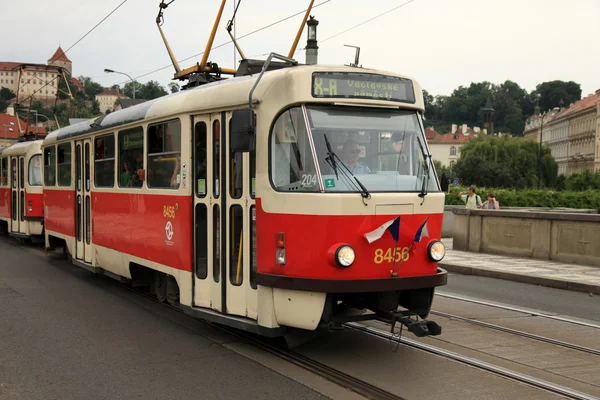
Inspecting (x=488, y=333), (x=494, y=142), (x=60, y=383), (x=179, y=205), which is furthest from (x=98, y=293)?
(x=494, y=142)

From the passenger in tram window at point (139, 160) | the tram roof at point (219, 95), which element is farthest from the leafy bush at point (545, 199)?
the tram roof at point (219, 95)

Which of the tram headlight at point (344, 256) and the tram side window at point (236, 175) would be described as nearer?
the tram headlight at point (344, 256)

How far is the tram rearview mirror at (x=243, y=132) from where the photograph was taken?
671 centimetres

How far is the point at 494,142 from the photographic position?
79625 mm

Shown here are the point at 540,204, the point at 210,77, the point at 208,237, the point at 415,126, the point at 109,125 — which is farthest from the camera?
the point at 540,204

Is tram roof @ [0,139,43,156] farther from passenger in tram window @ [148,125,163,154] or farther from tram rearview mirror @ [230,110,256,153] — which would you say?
tram rearview mirror @ [230,110,256,153]

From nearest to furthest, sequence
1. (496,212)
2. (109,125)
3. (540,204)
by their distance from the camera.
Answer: (109,125) → (496,212) → (540,204)

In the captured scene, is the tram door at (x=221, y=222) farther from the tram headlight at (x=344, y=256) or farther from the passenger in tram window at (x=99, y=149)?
the passenger in tram window at (x=99, y=149)

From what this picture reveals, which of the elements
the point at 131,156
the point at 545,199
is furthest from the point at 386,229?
the point at 545,199

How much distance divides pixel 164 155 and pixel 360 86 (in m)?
3.04

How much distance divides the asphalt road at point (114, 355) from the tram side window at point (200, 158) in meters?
1.73

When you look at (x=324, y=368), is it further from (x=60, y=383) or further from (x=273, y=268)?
(x=60, y=383)

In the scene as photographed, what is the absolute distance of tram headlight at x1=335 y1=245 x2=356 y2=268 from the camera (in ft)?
21.0

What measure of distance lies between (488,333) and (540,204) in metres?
29.4
